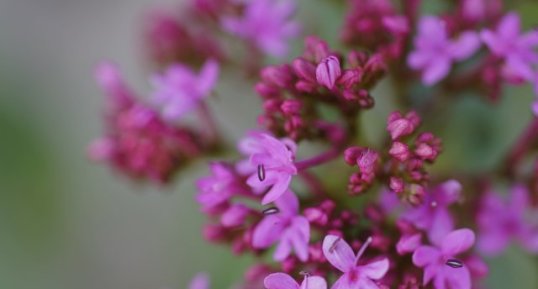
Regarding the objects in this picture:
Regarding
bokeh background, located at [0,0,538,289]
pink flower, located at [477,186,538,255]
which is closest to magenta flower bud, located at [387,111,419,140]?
pink flower, located at [477,186,538,255]

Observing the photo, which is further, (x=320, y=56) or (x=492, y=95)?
(x=492, y=95)

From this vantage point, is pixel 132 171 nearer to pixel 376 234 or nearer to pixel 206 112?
pixel 206 112

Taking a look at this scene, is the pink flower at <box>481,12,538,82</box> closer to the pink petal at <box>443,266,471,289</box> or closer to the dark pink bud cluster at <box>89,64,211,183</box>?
the pink petal at <box>443,266,471,289</box>

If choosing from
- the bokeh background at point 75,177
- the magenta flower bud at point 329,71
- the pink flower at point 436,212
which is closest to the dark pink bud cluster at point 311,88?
the magenta flower bud at point 329,71

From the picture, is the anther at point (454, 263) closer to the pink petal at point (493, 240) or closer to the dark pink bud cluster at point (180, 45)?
the pink petal at point (493, 240)

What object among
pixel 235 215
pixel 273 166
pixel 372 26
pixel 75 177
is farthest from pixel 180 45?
pixel 75 177

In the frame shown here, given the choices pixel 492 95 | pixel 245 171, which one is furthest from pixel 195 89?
pixel 492 95

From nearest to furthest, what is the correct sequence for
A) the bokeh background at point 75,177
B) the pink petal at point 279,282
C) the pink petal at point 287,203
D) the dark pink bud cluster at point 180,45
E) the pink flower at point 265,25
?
the pink petal at point 279,282, the pink petal at point 287,203, the pink flower at point 265,25, the dark pink bud cluster at point 180,45, the bokeh background at point 75,177
